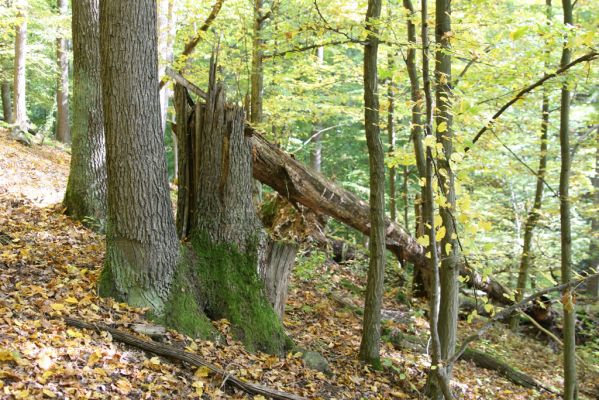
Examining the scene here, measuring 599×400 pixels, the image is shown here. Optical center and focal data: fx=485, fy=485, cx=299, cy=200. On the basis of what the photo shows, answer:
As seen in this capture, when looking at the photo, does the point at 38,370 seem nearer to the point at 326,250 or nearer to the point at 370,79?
the point at 370,79

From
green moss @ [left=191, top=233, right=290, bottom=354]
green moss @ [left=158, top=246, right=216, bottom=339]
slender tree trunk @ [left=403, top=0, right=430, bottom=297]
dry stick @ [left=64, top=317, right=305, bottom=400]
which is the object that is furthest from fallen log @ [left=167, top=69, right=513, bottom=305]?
dry stick @ [left=64, top=317, right=305, bottom=400]

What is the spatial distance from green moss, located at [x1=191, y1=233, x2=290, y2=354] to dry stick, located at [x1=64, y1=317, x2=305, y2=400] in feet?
2.64

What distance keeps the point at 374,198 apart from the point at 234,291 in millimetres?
1935

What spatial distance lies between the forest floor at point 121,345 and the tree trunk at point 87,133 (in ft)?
1.11

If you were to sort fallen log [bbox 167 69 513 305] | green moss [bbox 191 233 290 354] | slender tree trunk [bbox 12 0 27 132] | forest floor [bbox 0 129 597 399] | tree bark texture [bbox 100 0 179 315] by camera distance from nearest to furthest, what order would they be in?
forest floor [bbox 0 129 597 399]
tree bark texture [bbox 100 0 179 315]
green moss [bbox 191 233 290 354]
fallen log [bbox 167 69 513 305]
slender tree trunk [bbox 12 0 27 132]

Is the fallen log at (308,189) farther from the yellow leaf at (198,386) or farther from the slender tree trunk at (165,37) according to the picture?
the slender tree trunk at (165,37)

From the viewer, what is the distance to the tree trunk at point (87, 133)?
23.3 feet

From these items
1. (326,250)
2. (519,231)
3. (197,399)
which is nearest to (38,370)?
(197,399)

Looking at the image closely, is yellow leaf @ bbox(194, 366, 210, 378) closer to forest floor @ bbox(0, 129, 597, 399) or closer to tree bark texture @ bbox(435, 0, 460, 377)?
forest floor @ bbox(0, 129, 597, 399)

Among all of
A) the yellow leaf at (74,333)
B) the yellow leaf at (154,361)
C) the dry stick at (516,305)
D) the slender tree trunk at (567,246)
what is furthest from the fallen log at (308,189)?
the dry stick at (516,305)

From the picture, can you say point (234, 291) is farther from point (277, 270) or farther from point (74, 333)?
point (74, 333)

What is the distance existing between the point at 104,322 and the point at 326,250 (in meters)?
6.40

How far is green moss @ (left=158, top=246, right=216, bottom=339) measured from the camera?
4.92 m

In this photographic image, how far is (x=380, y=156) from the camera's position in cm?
561
